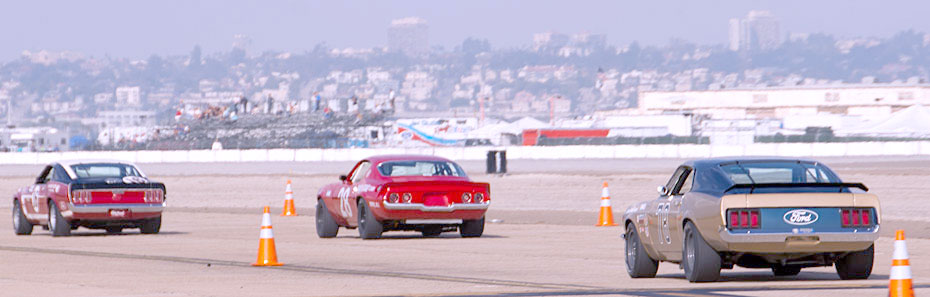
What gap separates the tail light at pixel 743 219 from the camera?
533 inches

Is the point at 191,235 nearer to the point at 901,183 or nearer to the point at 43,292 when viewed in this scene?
the point at 43,292

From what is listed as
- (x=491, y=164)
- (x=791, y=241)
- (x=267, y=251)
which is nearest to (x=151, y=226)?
(x=267, y=251)

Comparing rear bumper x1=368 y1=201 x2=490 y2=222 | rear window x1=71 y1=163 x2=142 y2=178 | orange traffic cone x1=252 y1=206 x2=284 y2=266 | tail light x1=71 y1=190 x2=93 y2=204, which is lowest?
orange traffic cone x1=252 y1=206 x2=284 y2=266

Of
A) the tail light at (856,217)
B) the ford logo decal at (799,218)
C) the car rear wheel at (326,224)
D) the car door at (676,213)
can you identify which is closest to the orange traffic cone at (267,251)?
the car door at (676,213)

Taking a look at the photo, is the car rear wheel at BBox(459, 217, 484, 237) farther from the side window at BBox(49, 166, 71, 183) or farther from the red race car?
the side window at BBox(49, 166, 71, 183)

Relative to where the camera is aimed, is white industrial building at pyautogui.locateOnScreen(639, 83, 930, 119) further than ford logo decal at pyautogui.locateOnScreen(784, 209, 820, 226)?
Yes

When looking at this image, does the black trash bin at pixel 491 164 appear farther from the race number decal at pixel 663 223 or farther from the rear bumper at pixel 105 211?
the race number decal at pixel 663 223

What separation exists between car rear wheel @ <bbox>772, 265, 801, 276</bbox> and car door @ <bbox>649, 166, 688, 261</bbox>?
0.95 m

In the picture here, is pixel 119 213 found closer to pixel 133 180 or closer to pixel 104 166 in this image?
pixel 133 180

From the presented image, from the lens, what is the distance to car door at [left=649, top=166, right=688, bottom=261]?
48.1ft

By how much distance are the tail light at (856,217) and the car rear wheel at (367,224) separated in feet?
31.8

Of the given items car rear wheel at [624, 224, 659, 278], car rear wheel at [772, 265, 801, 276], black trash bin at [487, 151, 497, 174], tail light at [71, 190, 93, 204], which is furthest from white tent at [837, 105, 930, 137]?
car rear wheel at [772, 265, 801, 276]

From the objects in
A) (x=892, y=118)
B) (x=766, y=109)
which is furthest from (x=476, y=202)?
(x=766, y=109)

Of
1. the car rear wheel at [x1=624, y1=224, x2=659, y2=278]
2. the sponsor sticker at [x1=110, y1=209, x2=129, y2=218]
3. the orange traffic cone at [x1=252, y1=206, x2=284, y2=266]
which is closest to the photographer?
the car rear wheel at [x1=624, y1=224, x2=659, y2=278]
